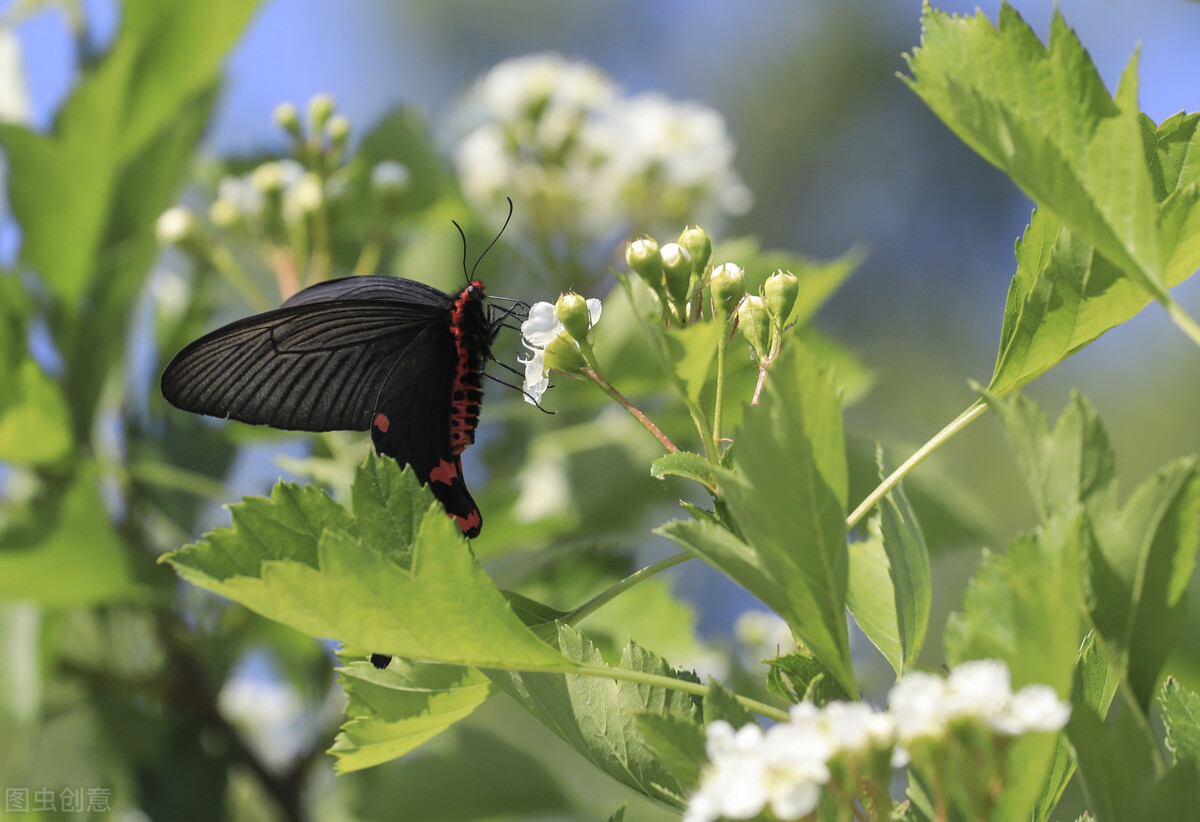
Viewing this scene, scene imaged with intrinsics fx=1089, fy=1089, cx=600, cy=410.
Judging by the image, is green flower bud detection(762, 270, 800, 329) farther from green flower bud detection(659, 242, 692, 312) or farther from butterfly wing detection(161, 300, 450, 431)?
butterfly wing detection(161, 300, 450, 431)

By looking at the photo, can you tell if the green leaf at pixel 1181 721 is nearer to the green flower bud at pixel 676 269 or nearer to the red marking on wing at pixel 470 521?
the green flower bud at pixel 676 269

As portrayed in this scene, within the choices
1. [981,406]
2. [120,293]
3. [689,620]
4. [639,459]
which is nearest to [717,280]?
[981,406]

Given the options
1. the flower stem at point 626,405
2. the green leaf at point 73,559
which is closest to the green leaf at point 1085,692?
the flower stem at point 626,405

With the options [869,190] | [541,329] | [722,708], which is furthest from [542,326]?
[869,190]

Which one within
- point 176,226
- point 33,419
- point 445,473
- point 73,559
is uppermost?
point 445,473

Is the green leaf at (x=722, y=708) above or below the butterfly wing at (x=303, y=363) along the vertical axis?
above

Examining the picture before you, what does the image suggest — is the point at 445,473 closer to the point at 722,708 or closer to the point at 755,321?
the point at 755,321

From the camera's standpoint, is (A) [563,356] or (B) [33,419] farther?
(B) [33,419]
